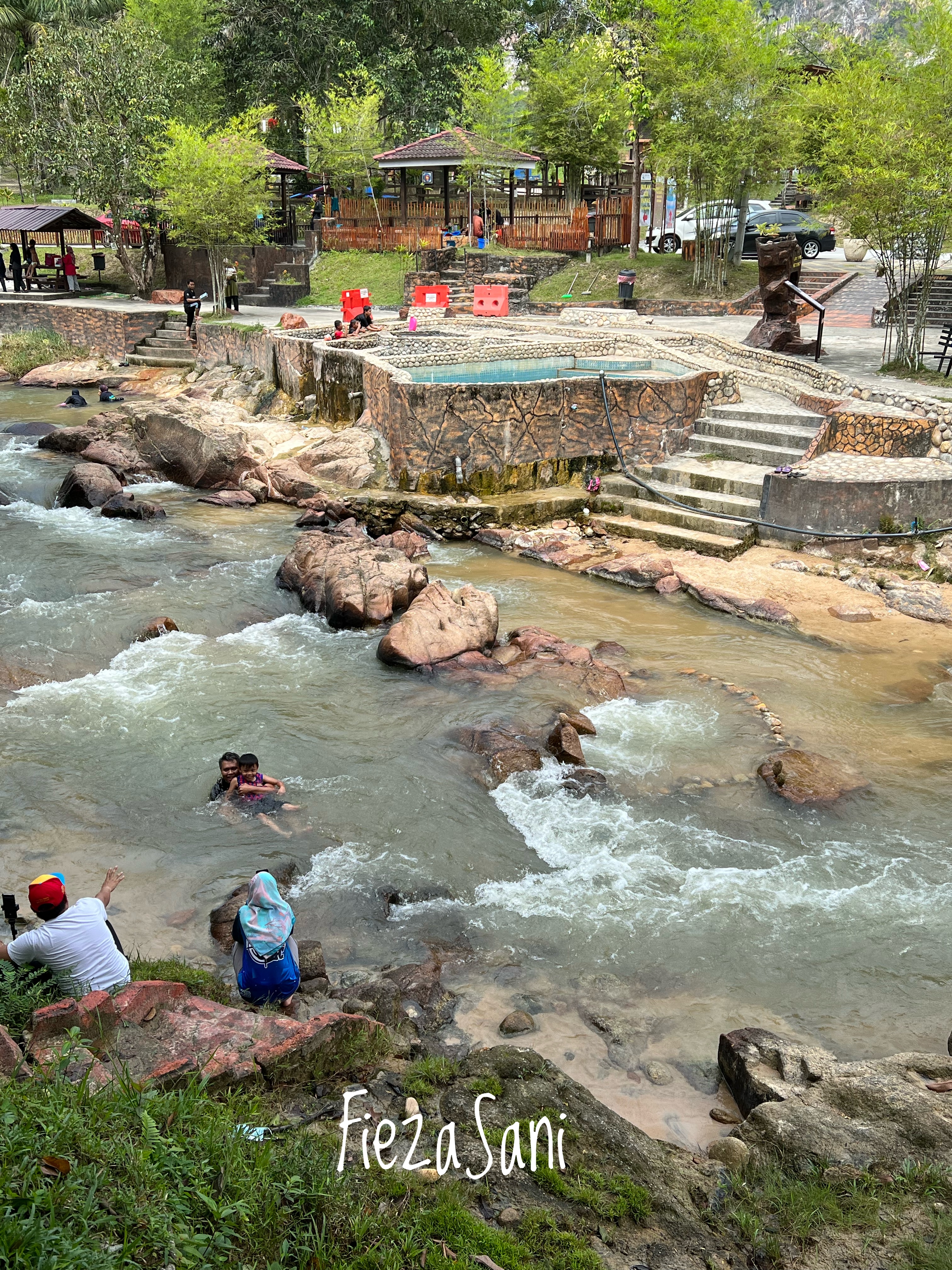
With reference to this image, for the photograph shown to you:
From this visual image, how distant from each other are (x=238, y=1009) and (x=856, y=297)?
2551 centimetres

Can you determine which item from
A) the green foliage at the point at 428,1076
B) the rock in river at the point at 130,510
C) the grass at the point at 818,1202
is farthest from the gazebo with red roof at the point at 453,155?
the grass at the point at 818,1202

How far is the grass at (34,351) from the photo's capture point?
27.9 m

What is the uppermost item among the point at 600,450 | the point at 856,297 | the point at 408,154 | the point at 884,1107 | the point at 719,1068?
the point at 408,154

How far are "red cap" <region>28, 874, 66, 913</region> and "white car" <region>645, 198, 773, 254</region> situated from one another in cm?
2787

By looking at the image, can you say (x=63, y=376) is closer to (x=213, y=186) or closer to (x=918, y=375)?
(x=213, y=186)

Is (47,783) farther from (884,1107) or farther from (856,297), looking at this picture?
(856,297)

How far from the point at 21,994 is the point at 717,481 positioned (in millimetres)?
12983

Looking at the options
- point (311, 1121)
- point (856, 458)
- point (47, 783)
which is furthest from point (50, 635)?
point (856, 458)

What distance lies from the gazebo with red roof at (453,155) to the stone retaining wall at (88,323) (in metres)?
9.15

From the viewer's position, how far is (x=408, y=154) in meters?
31.0

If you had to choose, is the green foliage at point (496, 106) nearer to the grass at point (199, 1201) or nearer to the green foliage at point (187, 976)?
the green foliage at point (187, 976)

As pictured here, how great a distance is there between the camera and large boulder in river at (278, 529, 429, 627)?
41.2 feet

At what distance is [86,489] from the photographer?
16734 millimetres

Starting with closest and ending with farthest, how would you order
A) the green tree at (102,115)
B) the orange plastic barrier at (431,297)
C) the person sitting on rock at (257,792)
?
the person sitting on rock at (257,792) → the orange plastic barrier at (431,297) → the green tree at (102,115)
